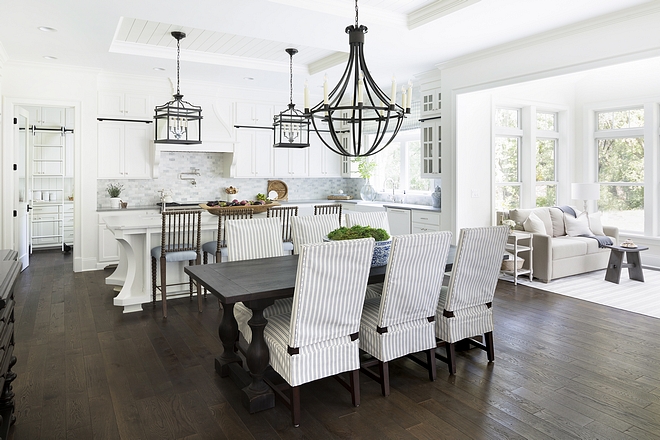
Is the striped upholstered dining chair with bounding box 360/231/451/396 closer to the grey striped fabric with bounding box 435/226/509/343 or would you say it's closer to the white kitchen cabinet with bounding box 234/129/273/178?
the grey striped fabric with bounding box 435/226/509/343

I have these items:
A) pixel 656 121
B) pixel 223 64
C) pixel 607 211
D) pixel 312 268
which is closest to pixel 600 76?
pixel 656 121

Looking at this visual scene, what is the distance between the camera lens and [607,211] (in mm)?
7383

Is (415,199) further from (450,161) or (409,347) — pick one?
(409,347)

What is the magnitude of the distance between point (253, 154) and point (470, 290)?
5.43 m

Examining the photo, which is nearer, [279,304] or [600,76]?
[279,304]

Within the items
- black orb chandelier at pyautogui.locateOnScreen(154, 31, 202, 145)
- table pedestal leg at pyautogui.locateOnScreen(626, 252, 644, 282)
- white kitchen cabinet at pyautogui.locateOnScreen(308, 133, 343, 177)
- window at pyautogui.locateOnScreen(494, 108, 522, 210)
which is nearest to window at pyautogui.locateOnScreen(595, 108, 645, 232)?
window at pyautogui.locateOnScreen(494, 108, 522, 210)

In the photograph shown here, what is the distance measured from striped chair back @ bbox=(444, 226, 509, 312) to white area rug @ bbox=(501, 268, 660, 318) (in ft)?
7.64

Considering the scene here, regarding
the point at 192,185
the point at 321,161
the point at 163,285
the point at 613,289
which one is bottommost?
the point at 613,289

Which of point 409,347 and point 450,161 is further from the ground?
point 450,161

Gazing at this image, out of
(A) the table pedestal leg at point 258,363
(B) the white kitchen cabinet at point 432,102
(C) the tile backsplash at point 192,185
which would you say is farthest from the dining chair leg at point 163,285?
(B) the white kitchen cabinet at point 432,102

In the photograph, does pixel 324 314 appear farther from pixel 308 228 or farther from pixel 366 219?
pixel 366 219

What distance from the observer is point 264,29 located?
4.43 m

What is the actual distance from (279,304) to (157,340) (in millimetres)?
1194

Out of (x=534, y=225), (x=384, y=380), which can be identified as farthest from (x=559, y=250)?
(x=384, y=380)
